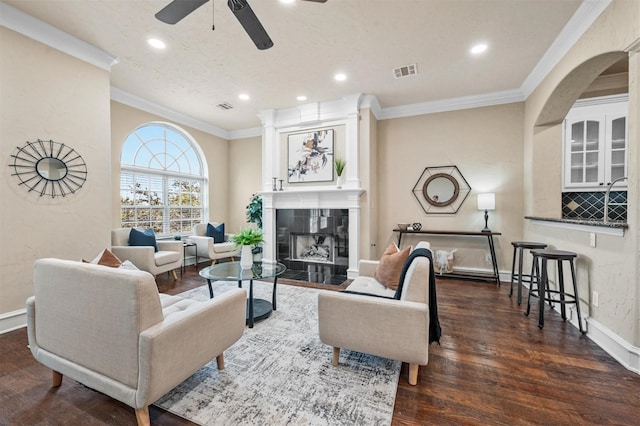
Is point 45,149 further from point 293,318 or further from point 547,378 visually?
point 547,378

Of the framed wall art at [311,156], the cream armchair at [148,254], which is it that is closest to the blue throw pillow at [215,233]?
the cream armchair at [148,254]

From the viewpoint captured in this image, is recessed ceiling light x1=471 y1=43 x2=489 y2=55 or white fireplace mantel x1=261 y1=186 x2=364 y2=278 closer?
recessed ceiling light x1=471 y1=43 x2=489 y2=55

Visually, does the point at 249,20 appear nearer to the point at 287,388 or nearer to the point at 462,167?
the point at 287,388

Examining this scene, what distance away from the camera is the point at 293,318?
2.78 m

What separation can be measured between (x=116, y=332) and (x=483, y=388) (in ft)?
7.21

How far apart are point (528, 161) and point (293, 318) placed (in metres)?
4.04

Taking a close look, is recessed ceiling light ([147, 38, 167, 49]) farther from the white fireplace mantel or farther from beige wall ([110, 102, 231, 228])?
the white fireplace mantel

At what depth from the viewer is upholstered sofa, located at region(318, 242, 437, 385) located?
1.67 meters

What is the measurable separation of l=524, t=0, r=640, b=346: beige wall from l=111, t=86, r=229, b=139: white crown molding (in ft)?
19.4

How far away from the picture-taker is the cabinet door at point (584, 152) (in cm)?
387

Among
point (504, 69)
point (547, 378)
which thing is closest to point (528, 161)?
point (504, 69)

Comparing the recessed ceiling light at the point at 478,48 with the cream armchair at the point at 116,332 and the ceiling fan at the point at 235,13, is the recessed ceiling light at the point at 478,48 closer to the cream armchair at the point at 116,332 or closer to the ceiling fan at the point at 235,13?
the ceiling fan at the point at 235,13

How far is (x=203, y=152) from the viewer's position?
5.77 m

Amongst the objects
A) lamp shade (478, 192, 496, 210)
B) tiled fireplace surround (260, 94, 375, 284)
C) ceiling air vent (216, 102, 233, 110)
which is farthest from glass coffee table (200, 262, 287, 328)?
lamp shade (478, 192, 496, 210)
